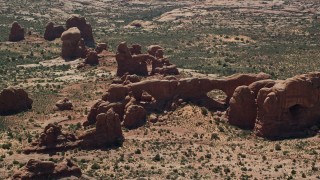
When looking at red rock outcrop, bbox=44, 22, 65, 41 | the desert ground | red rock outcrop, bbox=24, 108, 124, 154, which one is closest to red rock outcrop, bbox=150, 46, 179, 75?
the desert ground

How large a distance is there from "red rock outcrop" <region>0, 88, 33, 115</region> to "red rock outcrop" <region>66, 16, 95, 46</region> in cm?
4070

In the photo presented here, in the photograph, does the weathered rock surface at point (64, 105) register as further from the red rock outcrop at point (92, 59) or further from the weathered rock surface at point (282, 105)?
the red rock outcrop at point (92, 59)

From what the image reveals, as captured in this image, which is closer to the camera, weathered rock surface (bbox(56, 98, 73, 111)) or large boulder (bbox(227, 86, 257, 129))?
large boulder (bbox(227, 86, 257, 129))

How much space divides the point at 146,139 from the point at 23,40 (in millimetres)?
65062

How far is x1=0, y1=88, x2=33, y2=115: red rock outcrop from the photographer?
263 feet

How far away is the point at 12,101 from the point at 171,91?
1746cm

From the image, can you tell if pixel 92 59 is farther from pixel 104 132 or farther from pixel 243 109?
pixel 104 132

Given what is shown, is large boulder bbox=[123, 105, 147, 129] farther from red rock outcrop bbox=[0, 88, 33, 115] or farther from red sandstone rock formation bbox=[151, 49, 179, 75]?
red sandstone rock formation bbox=[151, 49, 179, 75]

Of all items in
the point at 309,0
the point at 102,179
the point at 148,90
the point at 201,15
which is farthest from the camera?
the point at 309,0

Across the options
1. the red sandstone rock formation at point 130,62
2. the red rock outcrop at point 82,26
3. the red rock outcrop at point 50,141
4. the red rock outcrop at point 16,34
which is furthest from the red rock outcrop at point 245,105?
the red rock outcrop at point 16,34

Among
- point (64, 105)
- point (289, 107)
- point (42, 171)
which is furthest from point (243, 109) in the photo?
point (42, 171)

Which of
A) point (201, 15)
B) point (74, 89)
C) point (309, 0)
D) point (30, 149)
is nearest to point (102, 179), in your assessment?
point (30, 149)

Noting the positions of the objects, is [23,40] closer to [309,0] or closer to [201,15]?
[201,15]

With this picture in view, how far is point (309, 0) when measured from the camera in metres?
192
